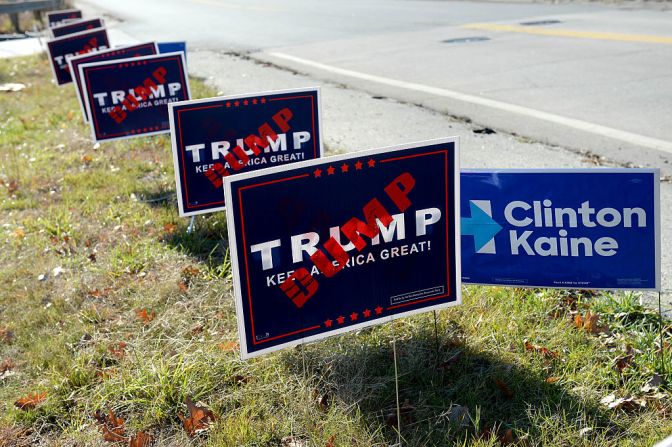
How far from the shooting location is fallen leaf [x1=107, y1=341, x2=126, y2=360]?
4.12m

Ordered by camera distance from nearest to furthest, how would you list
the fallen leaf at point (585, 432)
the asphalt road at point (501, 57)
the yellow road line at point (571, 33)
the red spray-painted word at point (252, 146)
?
the fallen leaf at point (585, 432) → the red spray-painted word at point (252, 146) → the asphalt road at point (501, 57) → the yellow road line at point (571, 33)

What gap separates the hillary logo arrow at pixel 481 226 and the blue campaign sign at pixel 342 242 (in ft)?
1.20

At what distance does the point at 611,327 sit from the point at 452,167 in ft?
4.10

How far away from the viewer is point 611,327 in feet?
13.2

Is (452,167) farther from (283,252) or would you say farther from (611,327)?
(611,327)

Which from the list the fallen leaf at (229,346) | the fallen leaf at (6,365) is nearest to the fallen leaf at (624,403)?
the fallen leaf at (229,346)

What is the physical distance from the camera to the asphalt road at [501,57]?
Result: 8.09m

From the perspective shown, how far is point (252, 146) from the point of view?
216 inches

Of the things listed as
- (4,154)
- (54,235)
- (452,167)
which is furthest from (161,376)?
(4,154)

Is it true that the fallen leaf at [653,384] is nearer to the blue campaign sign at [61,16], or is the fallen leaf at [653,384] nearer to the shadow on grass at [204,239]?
the shadow on grass at [204,239]

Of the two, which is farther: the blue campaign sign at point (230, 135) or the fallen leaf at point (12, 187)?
the fallen leaf at point (12, 187)

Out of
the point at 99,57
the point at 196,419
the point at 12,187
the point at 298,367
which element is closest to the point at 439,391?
the point at 298,367

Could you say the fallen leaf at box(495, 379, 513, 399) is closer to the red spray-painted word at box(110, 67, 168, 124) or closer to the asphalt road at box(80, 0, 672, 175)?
the asphalt road at box(80, 0, 672, 175)

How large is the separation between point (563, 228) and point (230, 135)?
8.28 ft
